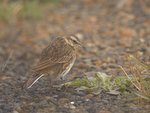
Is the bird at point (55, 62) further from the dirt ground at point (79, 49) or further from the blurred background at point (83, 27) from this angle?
the blurred background at point (83, 27)

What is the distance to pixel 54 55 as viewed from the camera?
226 inches

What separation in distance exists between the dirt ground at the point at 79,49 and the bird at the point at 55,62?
39 cm

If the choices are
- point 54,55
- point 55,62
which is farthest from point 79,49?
point 55,62

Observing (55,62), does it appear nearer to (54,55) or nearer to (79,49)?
(54,55)

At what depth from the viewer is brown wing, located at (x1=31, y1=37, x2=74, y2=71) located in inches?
217

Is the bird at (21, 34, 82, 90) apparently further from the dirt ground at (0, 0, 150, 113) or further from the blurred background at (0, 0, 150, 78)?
the blurred background at (0, 0, 150, 78)

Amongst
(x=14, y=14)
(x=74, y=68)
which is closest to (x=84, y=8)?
(x=14, y=14)

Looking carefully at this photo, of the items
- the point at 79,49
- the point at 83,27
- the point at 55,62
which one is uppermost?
the point at 83,27

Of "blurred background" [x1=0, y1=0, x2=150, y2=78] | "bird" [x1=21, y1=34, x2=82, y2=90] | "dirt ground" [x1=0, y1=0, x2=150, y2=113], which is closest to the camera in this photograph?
"dirt ground" [x1=0, y1=0, x2=150, y2=113]

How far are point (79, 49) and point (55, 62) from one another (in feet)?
11.7

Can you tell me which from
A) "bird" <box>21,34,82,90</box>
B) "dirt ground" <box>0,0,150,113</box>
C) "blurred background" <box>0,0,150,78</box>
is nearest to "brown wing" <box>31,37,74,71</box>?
"bird" <box>21,34,82,90</box>

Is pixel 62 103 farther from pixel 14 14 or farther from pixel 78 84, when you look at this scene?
pixel 14 14

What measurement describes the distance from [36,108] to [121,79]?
1856mm

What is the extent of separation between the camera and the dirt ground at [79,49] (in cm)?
502
